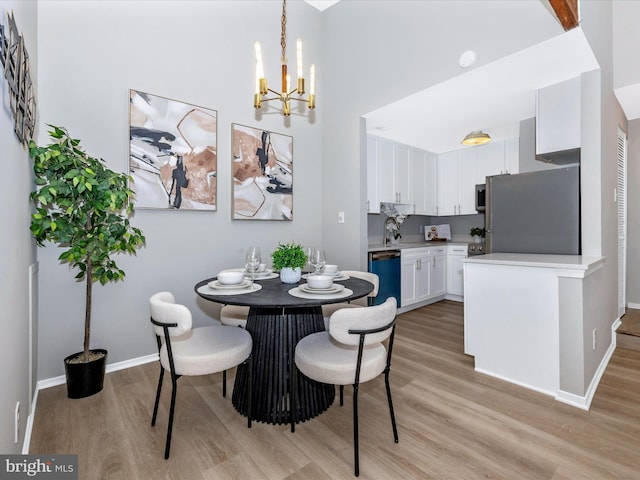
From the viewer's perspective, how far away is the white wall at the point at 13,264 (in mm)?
1193

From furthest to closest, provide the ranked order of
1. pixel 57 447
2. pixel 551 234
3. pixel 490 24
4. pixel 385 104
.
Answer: pixel 385 104 → pixel 551 234 → pixel 490 24 → pixel 57 447

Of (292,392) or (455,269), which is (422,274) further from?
(292,392)

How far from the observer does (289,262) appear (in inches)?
78.2

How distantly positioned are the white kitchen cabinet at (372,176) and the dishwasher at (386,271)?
0.68 meters

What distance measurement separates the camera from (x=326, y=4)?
371 centimetres

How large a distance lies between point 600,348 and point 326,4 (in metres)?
4.44

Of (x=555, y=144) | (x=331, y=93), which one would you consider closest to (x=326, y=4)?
(x=331, y=93)

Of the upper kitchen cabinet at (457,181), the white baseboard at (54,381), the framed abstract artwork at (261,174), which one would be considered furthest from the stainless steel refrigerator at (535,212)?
the white baseboard at (54,381)

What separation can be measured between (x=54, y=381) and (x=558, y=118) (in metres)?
4.53

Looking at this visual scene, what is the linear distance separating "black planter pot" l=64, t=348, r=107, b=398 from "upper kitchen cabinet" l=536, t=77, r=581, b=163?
13.0ft

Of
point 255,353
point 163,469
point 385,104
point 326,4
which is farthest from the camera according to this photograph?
point 326,4

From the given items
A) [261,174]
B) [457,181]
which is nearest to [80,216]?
[261,174]

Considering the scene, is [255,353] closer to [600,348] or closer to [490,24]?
[600,348]

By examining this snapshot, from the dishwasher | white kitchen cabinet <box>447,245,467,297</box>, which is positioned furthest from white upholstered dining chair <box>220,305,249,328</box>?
white kitchen cabinet <box>447,245,467,297</box>
